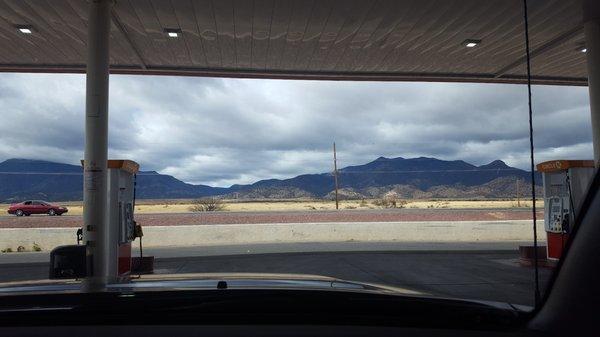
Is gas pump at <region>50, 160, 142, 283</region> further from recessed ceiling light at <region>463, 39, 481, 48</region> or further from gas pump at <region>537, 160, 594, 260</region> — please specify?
gas pump at <region>537, 160, 594, 260</region>

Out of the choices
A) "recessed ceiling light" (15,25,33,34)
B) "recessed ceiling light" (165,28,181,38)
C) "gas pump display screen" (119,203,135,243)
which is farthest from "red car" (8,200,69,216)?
"recessed ceiling light" (165,28,181,38)

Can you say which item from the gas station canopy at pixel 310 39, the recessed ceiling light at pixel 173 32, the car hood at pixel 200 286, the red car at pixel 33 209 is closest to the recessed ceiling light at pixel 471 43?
the gas station canopy at pixel 310 39

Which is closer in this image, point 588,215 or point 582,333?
point 582,333

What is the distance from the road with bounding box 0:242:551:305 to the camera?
10750 millimetres

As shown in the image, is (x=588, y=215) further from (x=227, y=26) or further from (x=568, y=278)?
(x=227, y=26)

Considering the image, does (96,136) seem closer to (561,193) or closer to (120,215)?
(120,215)

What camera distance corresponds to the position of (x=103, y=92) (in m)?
9.65

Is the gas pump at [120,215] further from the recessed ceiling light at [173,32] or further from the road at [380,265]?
the recessed ceiling light at [173,32]

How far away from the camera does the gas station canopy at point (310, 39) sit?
407 inches

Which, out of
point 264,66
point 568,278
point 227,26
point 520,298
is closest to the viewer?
point 568,278

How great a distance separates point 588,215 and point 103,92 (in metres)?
9.05

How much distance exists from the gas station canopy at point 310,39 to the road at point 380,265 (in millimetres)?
5097

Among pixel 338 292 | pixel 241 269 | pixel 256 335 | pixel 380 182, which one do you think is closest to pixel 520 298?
pixel 241 269

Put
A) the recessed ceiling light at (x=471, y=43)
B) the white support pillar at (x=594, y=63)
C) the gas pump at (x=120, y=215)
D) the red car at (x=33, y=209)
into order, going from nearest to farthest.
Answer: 1. the white support pillar at (x=594, y=63)
2. the gas pump at (x=120, y=215)
3. the recessed ceiling light at (x=471, y=43)
4. the red car at (x=33, y=209)
